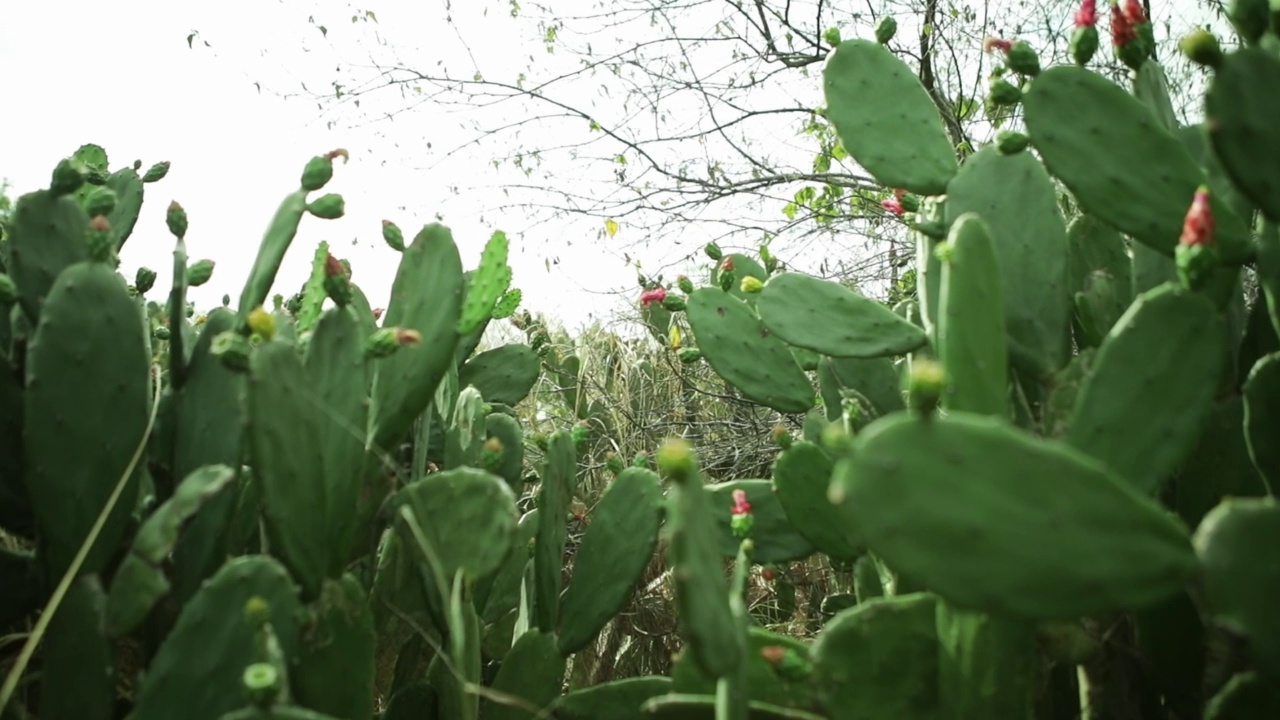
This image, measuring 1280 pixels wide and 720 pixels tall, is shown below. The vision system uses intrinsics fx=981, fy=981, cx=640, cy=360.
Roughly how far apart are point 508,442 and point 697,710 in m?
0.74

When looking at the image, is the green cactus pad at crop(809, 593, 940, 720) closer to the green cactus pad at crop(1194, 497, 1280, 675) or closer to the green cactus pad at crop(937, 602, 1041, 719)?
the green cactus pad at crop(937, 602, 1041, 719)

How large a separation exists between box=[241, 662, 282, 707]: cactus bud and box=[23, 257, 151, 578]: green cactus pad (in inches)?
14.9

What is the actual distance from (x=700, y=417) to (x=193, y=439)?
9.50 feet

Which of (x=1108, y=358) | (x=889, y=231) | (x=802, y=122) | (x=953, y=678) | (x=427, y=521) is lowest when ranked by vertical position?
(x=953, y=678)

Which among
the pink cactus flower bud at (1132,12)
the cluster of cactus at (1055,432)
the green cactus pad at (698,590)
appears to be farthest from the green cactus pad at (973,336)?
the pink cactus flower bud at (1132,12)

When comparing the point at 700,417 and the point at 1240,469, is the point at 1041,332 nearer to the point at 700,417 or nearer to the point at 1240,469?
the point at 1240,469

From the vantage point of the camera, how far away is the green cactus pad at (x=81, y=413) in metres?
0.93

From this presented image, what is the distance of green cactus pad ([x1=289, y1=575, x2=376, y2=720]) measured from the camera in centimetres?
92

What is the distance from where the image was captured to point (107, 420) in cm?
96

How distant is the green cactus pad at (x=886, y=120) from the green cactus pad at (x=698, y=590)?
829mm

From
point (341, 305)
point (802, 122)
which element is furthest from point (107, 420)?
point (802, 122)

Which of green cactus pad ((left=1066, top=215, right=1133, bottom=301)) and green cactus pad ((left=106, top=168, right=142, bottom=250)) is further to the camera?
green cactus pad ((left=106, top=168, right=142, bottom=250))

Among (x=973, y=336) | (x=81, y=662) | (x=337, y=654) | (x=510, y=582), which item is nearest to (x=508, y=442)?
(x=510, y=582)

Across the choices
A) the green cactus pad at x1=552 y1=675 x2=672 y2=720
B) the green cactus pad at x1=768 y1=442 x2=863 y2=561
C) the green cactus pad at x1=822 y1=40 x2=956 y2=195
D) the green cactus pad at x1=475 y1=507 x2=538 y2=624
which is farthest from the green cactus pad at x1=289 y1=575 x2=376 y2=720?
the green cactus pad at x1=822 y1=40 x2=956 y2=195
